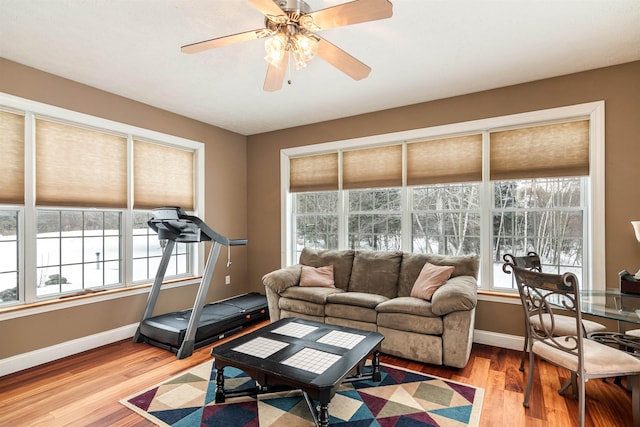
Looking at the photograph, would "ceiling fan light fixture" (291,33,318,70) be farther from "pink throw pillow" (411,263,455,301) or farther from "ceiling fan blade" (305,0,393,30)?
"pink throw pillow" (411,263,455,301)

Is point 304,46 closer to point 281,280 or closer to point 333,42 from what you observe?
point 333,42

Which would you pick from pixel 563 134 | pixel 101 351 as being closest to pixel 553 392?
pixel 563 134

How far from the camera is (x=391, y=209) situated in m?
4.36

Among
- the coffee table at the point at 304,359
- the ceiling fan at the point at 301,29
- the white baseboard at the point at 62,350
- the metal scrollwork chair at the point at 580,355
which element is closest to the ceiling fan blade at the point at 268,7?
the ceiling fan at the point at 301,29

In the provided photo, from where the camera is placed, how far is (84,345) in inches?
135

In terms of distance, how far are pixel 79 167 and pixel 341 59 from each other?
9.89 feet

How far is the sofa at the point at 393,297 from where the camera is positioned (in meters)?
2.98

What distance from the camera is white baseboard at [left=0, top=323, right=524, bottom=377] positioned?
296 cm

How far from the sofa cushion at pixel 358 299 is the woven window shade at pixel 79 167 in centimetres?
270

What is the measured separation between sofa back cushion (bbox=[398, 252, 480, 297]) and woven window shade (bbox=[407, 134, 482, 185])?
91 centimetres

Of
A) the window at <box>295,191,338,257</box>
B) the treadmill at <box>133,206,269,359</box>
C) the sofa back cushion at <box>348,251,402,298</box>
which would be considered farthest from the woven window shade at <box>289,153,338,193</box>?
the treadmill at <box>133,206,269,359</box>

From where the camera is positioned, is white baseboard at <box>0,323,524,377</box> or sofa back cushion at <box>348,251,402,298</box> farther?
sofa back cushion at <box>348,251,402,298</box>

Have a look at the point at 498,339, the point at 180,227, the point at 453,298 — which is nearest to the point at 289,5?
the point at 180,227

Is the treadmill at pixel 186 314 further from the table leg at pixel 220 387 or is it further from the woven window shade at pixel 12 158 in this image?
the woven window shade at pixel 12 158
